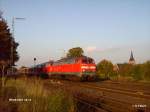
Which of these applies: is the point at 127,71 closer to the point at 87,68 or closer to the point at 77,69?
the point at 87,68

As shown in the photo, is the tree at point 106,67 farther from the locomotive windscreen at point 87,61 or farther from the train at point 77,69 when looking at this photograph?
the locomotive windscreen at point 87,61

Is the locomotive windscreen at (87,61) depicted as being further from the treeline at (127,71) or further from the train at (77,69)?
the treeline at (127,71)

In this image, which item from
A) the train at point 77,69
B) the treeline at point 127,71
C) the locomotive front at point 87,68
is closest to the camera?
the locomotive front at point 87,68

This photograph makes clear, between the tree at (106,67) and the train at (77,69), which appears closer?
the train at (77,69)

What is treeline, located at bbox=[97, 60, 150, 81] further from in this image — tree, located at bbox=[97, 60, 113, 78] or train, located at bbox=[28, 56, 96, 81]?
train, located at bbox=[28, 56, 96, 81]

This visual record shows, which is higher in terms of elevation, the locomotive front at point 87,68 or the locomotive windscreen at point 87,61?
the locomotive windscreen at point 87,61

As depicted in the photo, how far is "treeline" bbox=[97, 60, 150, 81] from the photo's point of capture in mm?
38156

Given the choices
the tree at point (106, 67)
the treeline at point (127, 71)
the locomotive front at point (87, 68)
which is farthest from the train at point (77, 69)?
the tree at point (106, 67)

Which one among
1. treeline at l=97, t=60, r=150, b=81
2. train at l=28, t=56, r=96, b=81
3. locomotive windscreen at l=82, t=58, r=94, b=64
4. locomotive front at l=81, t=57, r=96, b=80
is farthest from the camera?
treeline at l=97, t=60, r=150, b=81

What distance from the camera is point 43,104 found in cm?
1183

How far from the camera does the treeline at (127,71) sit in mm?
38156

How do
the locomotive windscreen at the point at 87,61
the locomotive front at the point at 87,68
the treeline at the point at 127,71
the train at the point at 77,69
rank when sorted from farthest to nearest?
the treeline at the point at 127,71 → the locomotive windscreen at the point at 87,61 → the train at the point at 77,69 → the locomotive front at the point at 87,68

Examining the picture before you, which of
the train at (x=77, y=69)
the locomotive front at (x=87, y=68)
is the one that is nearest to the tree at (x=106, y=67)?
the train at (x=77, y=69)

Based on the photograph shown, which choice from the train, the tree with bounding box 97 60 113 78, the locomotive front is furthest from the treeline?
the locomotive front
